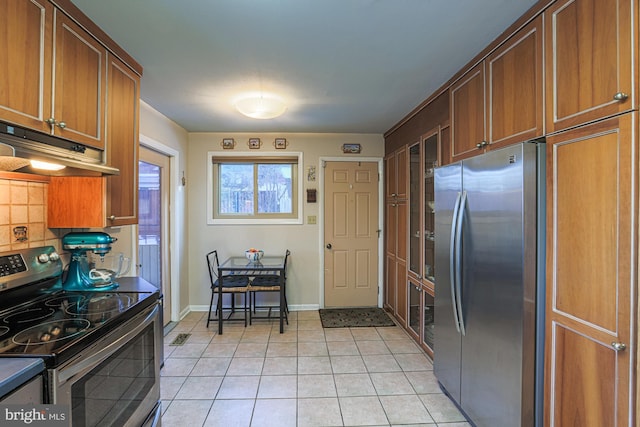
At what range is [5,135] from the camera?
3.83 feet

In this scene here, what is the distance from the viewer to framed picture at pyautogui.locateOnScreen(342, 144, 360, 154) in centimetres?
424

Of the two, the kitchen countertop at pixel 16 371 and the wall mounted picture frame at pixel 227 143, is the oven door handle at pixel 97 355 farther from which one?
the wall mounted picture frame at pixel 227 143

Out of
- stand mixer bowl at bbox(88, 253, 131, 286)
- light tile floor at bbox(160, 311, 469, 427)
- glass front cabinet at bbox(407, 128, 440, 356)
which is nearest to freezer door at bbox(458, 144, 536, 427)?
light tile floor at bbox(160, 311, 469, 427)

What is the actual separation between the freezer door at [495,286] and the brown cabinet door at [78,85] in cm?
219

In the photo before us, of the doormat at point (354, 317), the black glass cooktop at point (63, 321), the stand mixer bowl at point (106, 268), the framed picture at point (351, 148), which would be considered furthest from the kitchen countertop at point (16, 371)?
the framed picture at point (351, 148)

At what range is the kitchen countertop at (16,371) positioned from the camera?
2.95 feet

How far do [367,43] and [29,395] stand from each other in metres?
2.24

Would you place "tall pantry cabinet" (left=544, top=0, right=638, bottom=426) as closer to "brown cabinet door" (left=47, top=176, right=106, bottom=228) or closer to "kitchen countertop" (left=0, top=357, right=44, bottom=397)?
"kitchen countertop" (left=0, top=357, right=44, bottom=397)

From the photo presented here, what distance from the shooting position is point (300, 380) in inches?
99.5

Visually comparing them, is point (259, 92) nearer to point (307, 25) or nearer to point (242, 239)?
point (307, 25)

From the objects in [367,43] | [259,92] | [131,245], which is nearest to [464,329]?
[367,43]

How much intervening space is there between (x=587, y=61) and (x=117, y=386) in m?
2.48

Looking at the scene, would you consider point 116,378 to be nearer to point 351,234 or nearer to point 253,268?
point 253,268

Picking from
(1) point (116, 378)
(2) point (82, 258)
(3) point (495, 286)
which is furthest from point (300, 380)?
(2) point (82, 258)
